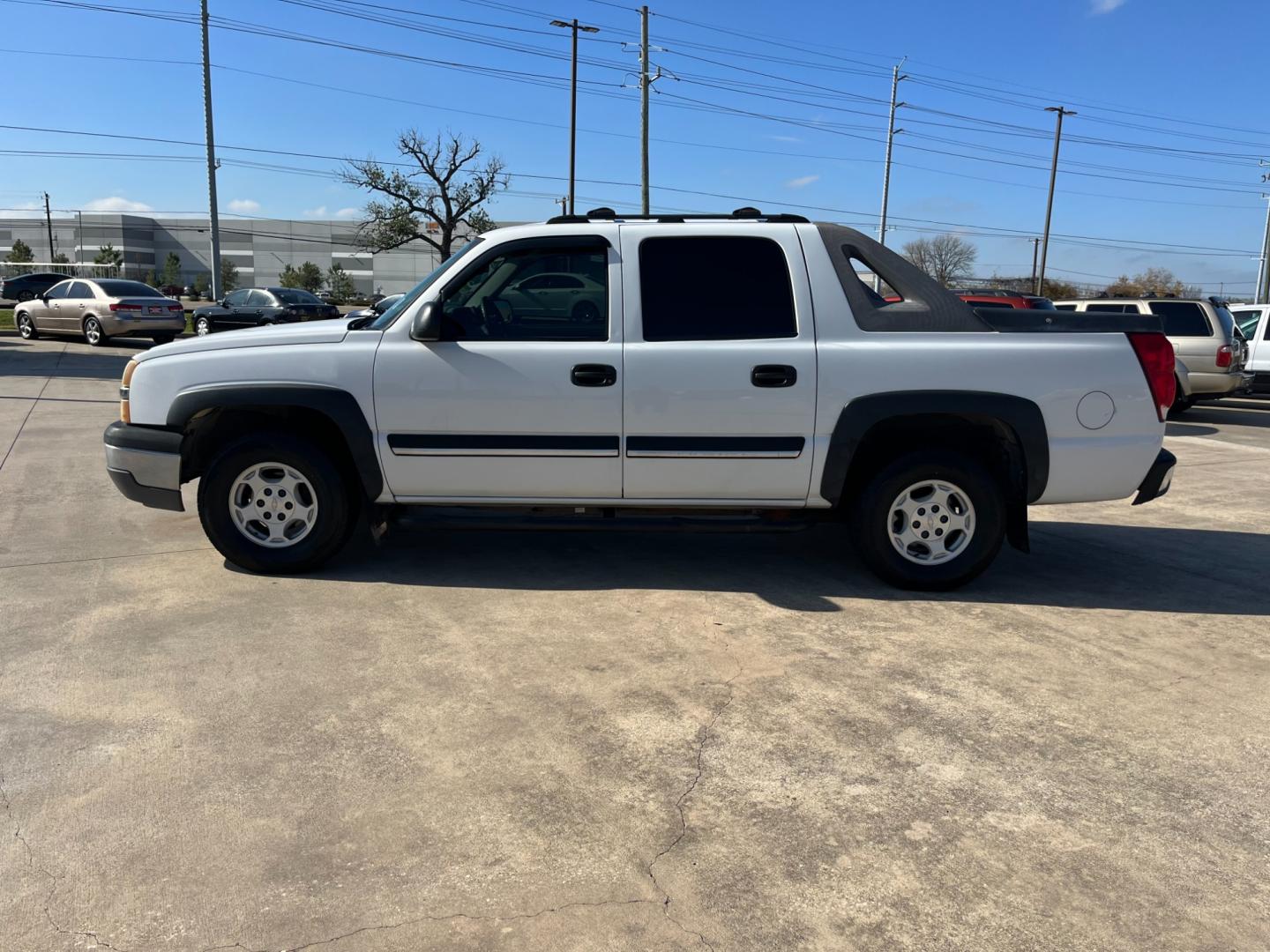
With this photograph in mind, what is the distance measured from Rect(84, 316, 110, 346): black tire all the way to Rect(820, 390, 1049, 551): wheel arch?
66.0 feet

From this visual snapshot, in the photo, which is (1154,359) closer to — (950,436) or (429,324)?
(950,436)

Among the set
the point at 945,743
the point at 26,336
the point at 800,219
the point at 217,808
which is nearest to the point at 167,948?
the point at 217,808

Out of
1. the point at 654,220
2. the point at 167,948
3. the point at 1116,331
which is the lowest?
the point at 167,948

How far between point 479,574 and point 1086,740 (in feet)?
10.5

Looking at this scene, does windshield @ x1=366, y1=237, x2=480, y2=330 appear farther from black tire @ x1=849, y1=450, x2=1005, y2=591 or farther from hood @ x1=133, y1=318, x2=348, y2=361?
black tire @ x1=849, y1=450, x2=1005, y2=591

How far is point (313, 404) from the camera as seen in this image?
16.2 feet

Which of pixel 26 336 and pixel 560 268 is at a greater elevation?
pixel 560 268

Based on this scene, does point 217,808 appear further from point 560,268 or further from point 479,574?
point 560,268

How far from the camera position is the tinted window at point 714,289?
4.90 m

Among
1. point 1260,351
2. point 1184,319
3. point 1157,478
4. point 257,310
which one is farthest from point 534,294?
point 257,310

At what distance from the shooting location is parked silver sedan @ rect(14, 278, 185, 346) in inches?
801

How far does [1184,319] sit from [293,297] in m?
21.7

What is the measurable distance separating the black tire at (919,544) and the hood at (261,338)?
9.62ft

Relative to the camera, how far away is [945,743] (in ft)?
11.3
